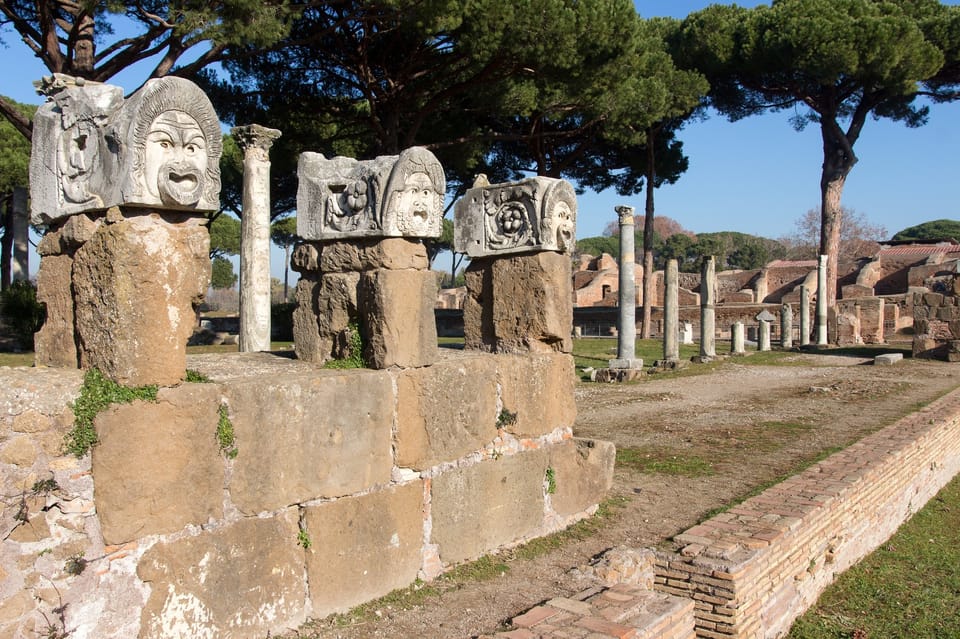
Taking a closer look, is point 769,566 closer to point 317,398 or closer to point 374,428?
point 374,428

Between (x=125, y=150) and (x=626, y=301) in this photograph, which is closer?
(x=125, y=150)

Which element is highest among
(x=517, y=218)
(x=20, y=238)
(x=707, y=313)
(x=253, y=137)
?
(x=253, y=137)

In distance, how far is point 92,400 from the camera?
2934mm

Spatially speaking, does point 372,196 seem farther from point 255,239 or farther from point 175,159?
point 255,239

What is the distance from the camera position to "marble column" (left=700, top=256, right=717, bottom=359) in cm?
1942

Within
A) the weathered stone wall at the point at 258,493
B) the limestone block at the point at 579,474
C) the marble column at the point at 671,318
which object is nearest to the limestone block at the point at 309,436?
the weathered stone wall at the point at 258,493

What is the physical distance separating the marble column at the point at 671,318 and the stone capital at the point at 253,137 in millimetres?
10018

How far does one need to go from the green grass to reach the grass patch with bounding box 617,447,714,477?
138 centimetres

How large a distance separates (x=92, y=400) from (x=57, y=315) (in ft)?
2.87

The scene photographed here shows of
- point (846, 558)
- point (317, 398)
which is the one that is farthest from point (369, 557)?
point (846, 558)

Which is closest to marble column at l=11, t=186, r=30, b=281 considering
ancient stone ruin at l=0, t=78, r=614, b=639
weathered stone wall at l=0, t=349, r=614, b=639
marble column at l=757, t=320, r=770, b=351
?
ancient stone ruin at l=0, t=78, r=614, b=639

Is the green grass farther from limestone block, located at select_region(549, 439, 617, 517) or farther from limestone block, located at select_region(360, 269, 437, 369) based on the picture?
limestone block, located at select_region(360, 269, 437, 369)

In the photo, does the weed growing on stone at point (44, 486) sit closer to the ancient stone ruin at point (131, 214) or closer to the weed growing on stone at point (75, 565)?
the weed growing on stone at point (75, 565)

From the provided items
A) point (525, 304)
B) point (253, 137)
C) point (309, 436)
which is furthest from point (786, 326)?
point (309, 436)
